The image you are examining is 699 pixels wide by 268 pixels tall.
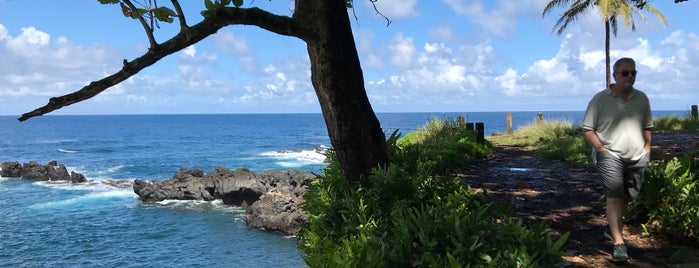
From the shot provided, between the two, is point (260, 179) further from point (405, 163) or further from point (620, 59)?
point (620, 59)

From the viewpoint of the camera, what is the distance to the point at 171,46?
3.72 m

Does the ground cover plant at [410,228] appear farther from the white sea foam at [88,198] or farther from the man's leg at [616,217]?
the white sea foam at [88,198]

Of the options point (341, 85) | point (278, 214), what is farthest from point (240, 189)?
point (341, 85)

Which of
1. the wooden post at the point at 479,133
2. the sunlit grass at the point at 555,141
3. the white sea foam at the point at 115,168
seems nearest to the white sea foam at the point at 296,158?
the white sea foam at the point at 115,168

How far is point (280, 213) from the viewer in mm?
26219

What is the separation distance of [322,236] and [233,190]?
29418mm

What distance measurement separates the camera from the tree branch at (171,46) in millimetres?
→ 3322

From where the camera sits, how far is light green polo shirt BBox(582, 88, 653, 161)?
14.9 feet

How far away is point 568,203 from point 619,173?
2.57 metres

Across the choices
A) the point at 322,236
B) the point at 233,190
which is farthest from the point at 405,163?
the point at 233,190

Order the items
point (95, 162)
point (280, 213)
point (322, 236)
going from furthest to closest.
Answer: point (95, 162)
point (280, 213)
point (322, 236)

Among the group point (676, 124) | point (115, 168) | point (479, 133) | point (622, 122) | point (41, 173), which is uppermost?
point (622, 122)

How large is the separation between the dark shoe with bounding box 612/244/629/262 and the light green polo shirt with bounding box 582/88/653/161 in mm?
779

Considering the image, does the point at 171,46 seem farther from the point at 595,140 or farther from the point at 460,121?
the point at 460,121
